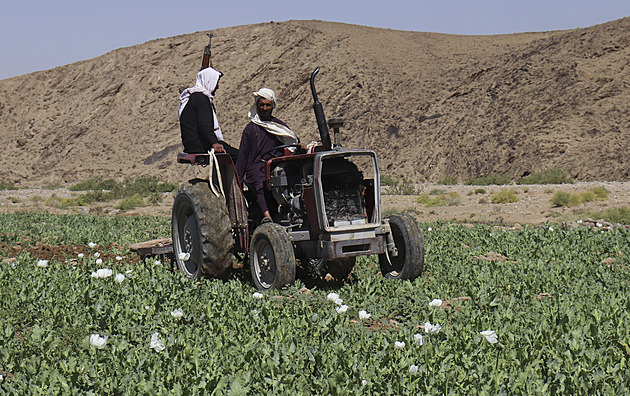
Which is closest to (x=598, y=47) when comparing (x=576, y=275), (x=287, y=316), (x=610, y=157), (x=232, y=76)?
(x=610, y=157)

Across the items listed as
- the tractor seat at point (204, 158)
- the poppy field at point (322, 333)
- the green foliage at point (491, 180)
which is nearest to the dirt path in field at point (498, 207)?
the green foliage at point (491, 180)

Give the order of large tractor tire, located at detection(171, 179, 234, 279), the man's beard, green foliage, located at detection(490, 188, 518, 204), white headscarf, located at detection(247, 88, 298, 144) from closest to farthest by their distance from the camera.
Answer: large tractor tire, located at detection(171, 179, 234, 279) < white headscarf, located at detection(247, 88, 298, 144) < the man's beard < green foliage, located at detection(490, 188, 518, 204)

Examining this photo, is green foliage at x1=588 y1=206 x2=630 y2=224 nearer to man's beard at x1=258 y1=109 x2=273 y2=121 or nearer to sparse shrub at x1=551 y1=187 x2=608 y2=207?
sparse shrub at x1=551 y1=187 x2=608 y2=207

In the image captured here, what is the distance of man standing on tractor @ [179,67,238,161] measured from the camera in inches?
273

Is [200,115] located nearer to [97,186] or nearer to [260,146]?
[260,146]

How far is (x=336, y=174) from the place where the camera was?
636 cm

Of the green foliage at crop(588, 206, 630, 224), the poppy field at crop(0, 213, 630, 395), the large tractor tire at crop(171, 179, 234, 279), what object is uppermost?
the large tractor tire at crop(171, 179, 234, 279)

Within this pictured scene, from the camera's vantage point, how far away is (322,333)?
4621mm

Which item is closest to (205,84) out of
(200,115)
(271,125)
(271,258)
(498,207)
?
(200,115)

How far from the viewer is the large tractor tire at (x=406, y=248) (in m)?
6.32

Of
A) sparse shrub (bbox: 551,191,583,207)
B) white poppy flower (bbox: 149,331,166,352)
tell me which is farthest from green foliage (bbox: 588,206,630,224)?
white poppy flower (bbox: 149,331,166,352)

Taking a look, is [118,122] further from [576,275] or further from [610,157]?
[576,275]

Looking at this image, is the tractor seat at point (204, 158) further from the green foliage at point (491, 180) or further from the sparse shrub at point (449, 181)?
the sparse shrub at point (449, 181)

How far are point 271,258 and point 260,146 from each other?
4.32 feet
